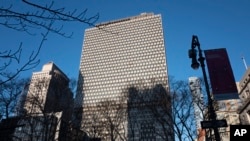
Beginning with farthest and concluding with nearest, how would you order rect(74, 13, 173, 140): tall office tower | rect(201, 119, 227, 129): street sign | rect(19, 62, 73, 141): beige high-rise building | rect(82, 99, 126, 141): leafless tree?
rect(74, 13, 173, 140): tall office tower < rect(82, 99, 126, 141): leafless tree < rect(19, 62, 73, 141): beige high-rise building < rect(201, 119, 227, 129): street sign

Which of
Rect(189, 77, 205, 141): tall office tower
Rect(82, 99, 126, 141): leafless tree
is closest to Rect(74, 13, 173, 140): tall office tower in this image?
Rect(82, 99, 126, 141): leafless tree

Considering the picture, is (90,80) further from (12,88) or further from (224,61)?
(224,61)

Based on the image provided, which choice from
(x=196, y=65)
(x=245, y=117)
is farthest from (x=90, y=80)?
(x=196, y=65)

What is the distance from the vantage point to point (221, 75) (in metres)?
9.59

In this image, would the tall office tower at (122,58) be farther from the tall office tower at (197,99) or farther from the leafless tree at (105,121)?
the tall office tower at (197,99)

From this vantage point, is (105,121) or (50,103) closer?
(50,103)

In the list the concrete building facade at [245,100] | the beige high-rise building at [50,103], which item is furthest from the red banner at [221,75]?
the concrete building facade at [245,100]

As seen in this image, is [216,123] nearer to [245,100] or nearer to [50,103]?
[50,103]

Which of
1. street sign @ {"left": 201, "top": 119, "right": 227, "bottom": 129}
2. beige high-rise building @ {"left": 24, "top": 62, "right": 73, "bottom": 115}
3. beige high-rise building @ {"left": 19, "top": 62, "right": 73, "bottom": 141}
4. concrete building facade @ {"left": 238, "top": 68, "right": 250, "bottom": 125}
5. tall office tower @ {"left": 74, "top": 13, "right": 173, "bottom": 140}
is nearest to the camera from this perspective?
street sign @ {"left": 201, "top": 119, "right": 227, "bottom": 129}

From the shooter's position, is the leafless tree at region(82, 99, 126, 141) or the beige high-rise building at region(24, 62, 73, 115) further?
the leafless tree at region(82, 99, 126, 141)

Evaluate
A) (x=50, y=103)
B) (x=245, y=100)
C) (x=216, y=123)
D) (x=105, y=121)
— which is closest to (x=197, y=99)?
(x=245, y=100)

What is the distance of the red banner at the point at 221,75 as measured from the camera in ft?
30.6

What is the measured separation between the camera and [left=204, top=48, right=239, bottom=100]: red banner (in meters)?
9.31

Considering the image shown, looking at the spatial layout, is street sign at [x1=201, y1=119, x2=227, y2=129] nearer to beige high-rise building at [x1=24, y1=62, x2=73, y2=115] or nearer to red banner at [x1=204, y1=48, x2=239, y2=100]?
red banner at [x1=204, y1=48, x2=239, y2=100]
